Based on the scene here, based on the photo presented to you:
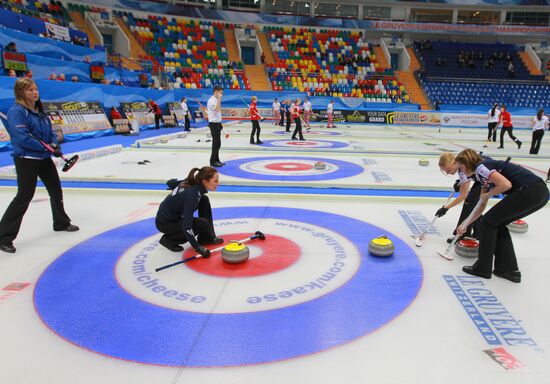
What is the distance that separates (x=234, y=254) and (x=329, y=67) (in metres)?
39.4

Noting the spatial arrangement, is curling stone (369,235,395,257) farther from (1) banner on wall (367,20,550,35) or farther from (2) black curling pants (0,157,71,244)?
(1) banner on wall (367,20,550,35)

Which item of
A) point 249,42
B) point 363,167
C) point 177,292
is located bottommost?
point 363,167

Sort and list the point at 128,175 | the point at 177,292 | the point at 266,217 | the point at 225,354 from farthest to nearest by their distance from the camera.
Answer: the point at 128,175
the point at 266,217
the point at 177,292
the point at 225,354

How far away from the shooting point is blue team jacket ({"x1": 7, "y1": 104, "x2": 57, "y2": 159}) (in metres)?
4.40

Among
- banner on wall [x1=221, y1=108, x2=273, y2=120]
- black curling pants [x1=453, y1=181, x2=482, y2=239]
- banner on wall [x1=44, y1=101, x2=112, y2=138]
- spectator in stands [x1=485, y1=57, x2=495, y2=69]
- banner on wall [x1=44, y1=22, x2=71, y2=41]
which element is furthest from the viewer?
spectator in stands [x1=485, y1=57, x2=495, y2=69]

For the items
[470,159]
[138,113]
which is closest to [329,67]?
[138,113]

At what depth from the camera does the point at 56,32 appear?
70.2ft

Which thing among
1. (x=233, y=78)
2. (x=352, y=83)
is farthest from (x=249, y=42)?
(x=352, y=83)

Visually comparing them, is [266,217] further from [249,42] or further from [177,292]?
[249,42]

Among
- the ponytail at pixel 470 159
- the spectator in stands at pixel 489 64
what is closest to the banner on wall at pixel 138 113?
the ponytail at pixel 470 159

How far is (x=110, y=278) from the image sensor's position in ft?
12.3

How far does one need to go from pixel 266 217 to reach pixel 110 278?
2539 mm

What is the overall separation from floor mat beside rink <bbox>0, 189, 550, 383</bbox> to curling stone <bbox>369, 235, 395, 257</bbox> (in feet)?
0.24

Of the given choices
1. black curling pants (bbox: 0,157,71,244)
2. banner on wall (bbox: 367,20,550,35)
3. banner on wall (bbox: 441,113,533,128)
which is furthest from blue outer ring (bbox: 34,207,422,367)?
banner on wall (bbox: 367,20,550,35)
